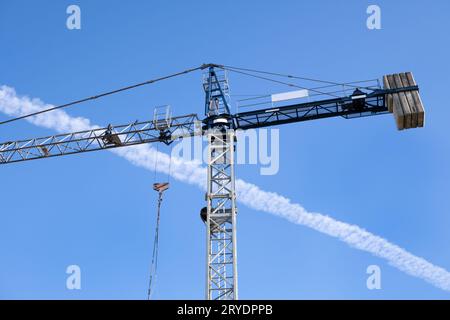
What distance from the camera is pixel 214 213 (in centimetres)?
3091
